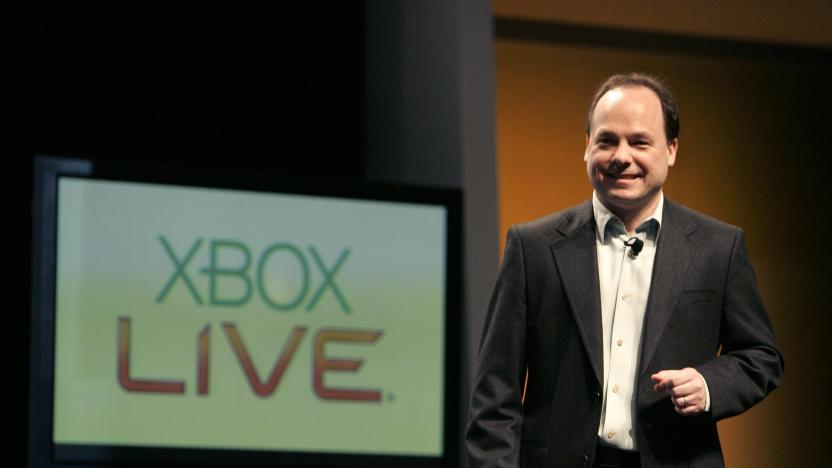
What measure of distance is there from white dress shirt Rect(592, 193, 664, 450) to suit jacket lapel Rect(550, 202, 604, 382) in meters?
0.02

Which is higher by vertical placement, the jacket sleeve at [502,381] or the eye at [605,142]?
the eye at [605,142]

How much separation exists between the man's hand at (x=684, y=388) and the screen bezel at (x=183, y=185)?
9.85 ft

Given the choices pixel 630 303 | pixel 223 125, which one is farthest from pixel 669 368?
pixel 223 125

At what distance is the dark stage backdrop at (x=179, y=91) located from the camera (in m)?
5.23

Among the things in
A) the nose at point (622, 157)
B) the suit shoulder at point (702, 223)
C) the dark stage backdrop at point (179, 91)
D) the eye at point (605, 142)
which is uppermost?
the dark stage backdrop at point (179, 91)

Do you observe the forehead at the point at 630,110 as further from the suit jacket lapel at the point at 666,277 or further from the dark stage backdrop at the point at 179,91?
the dark stage backdrop at the point at 179,91

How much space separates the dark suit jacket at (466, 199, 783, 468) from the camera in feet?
7.22

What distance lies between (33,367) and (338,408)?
1029mm

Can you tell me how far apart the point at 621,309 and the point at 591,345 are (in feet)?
0.26

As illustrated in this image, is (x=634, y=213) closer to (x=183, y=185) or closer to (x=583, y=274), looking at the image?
(x=583, y=274)

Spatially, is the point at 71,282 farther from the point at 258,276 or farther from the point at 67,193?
the point at 258,276

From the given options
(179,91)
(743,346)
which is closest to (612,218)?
(743,346)

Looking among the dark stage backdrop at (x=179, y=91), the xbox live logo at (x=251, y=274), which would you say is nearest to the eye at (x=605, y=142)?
the xbox live logo at (x=251, y=274)

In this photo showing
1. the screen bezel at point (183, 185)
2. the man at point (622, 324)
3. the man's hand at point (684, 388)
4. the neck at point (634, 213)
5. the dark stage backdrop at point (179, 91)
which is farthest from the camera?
the dark stage backdrop at point (179, 91)
